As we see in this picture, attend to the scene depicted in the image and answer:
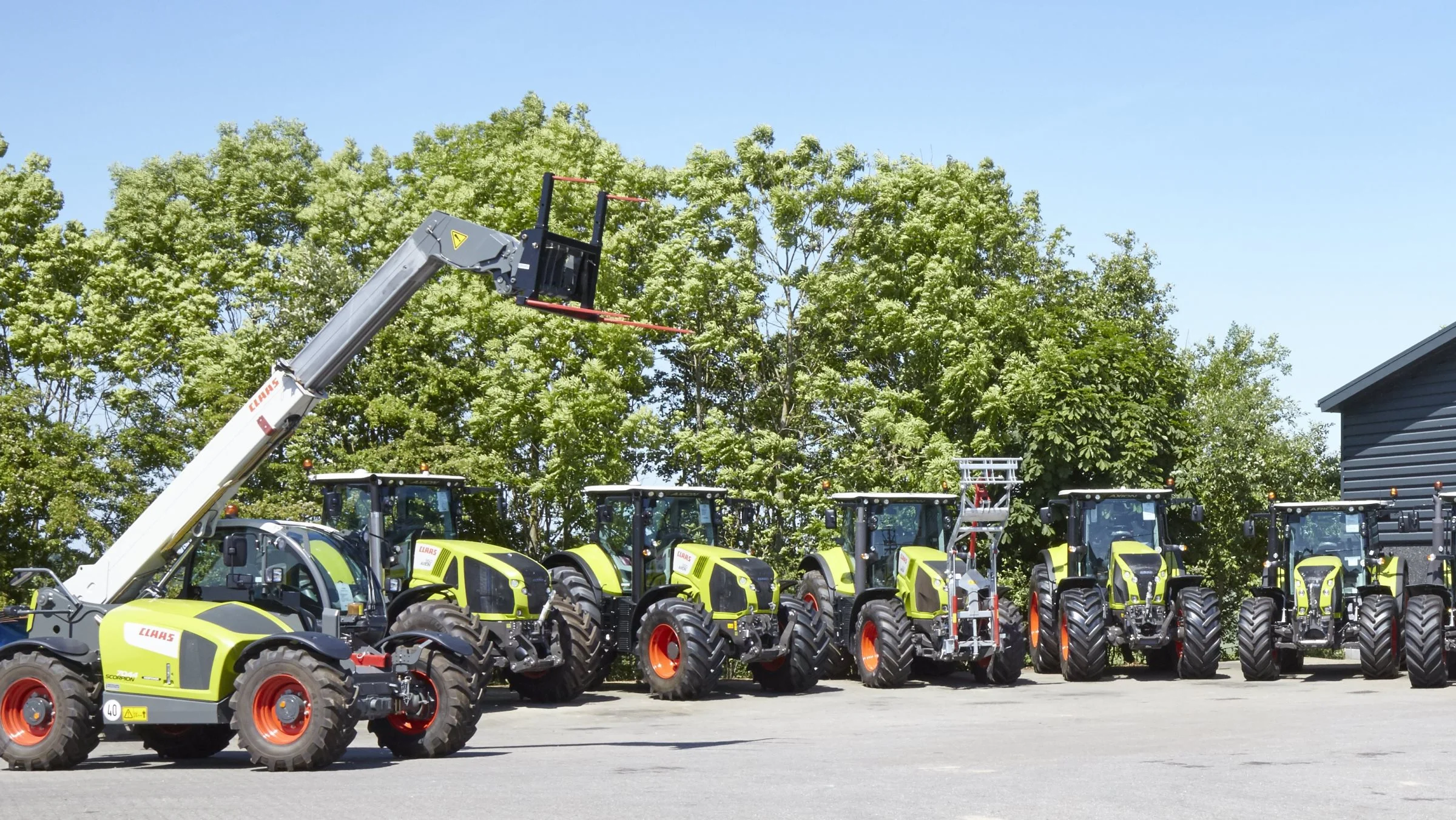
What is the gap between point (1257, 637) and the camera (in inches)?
875

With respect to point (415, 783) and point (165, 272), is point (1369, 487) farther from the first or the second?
point (165, 272)

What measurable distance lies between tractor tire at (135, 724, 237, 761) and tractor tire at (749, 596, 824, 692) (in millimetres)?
9197

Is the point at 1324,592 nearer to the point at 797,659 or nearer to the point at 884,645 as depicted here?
the point at 884,645

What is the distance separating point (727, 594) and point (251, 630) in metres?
9.07

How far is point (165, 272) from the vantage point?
40.6 m

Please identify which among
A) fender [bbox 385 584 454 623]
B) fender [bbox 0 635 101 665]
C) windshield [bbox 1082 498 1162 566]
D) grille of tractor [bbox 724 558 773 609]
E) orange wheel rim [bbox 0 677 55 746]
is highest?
windshield [bbox 1082 498 1162 566]

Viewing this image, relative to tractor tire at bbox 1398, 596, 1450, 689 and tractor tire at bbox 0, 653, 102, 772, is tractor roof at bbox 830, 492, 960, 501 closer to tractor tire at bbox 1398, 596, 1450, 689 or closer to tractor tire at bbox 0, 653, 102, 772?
tractor tire at bbox 1398, 596, 1450, 689

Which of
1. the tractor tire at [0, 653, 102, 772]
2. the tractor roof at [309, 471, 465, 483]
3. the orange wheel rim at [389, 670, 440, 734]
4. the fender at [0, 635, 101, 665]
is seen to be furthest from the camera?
the tractor roof at [309, 471, 465, 483]

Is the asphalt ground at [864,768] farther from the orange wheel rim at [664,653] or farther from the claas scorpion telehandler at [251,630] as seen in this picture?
the orange wheel rim at [664,653]

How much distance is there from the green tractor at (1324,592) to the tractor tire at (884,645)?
4775 millimetres

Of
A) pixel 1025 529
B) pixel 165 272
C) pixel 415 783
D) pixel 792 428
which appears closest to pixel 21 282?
pixel 165 272

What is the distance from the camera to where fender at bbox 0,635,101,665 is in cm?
1305

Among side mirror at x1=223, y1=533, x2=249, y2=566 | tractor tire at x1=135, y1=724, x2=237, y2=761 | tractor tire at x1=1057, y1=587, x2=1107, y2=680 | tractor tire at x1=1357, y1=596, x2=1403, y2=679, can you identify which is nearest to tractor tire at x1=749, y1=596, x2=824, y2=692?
tractor tire at x1=1057, y1=587, x2=1107, y2=680

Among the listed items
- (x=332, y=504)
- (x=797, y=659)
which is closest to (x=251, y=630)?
(x=332, y=504)
